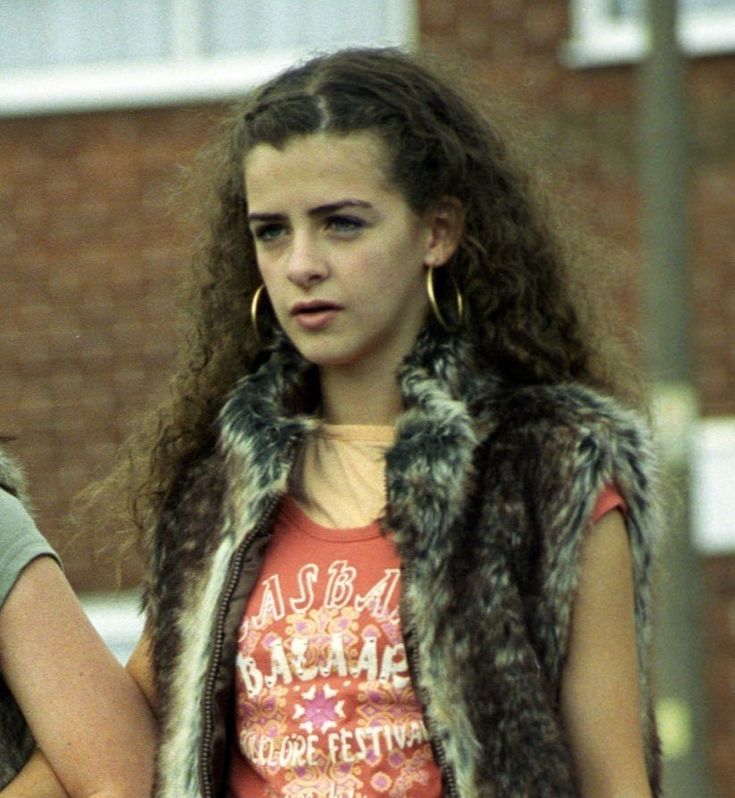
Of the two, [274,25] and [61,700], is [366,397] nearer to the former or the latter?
[61,700]

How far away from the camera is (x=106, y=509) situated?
12.9 feet

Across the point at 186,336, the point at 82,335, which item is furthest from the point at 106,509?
the point at 82,335

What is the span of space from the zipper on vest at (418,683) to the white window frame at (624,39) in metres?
6.92

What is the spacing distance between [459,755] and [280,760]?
0.27m

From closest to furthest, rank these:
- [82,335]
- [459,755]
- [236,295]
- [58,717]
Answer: [459,755], [58,717], [236,295], [82,335]

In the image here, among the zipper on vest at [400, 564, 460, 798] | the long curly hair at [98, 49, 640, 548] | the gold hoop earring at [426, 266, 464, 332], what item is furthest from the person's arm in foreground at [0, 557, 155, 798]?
the gold hoop earring at [426, 266, 464, 332]

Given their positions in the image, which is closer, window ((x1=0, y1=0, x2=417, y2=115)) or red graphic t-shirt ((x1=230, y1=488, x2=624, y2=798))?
red graphic t-shirt ((x1=230, y1=488, x2=624, y2=798))

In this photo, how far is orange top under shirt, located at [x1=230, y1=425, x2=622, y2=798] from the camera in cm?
343

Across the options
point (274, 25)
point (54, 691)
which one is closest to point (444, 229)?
point (54, 691)

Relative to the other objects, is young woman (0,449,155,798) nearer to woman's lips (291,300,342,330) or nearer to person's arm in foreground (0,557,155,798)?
person's arm in foreground (0,557,155,798)

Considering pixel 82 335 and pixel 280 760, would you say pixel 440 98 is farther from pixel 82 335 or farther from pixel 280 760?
pixel 82 335

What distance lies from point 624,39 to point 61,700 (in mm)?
7009

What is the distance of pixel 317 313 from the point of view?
3.54 metres

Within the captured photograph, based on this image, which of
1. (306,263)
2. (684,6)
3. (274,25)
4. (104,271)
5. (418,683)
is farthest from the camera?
(274,25)
